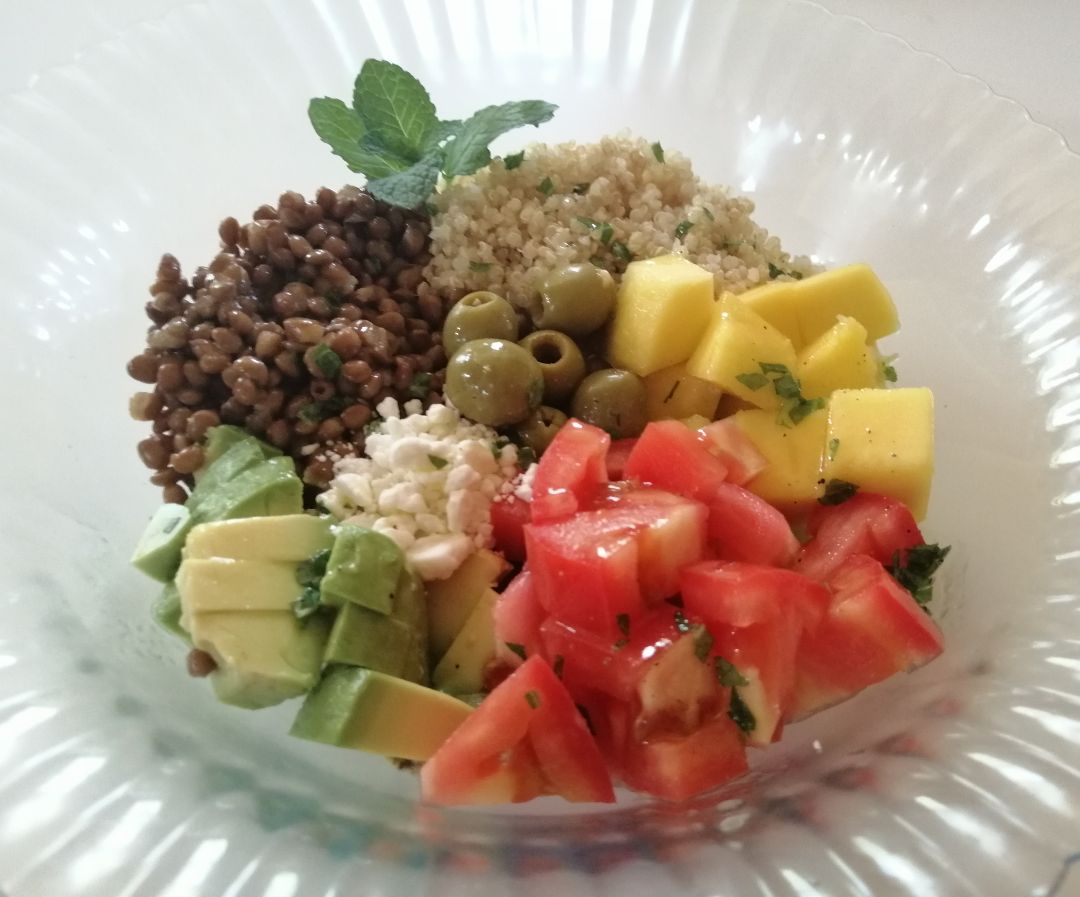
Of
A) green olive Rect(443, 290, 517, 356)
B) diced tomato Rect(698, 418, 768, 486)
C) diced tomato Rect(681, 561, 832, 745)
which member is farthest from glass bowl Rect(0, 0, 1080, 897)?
green olive Rect(443, 290, 517, 356)

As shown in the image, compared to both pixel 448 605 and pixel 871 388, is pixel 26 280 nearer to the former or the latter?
pixel 448 605

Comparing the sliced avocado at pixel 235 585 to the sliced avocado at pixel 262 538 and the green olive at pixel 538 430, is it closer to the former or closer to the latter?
the sliced avocado at pixel 262 538

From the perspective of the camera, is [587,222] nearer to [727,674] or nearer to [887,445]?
[887,445]

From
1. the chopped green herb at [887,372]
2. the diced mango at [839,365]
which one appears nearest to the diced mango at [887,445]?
the diced mango at [839,365]

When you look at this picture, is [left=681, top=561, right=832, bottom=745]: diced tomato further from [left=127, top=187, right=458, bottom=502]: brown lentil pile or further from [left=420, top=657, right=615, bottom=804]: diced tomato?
[left=127, top=187, right=458, bottom=502]: brown lentil pile

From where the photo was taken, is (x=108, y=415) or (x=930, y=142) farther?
(x=930, y=142)

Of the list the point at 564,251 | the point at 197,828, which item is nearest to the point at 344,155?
the point at 564,251
